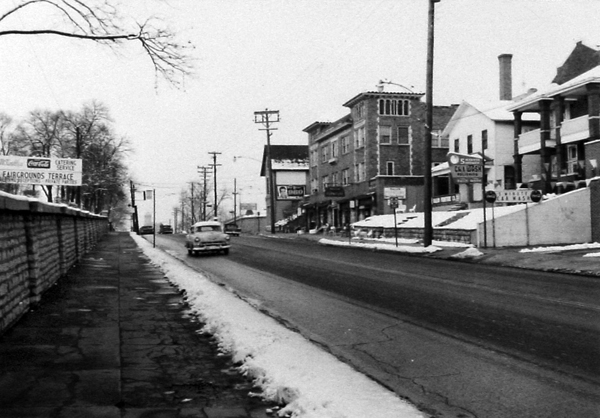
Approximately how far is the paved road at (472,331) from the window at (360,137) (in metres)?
36.4

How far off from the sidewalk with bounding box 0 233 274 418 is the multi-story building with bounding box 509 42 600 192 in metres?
24.9

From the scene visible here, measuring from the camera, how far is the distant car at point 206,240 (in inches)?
1092

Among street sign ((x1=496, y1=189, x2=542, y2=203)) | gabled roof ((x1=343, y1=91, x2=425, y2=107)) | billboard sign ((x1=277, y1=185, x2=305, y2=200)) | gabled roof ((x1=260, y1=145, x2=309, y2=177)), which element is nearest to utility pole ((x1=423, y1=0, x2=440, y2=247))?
street sign ((x1=496, y1=189, x2=542, y2=203))

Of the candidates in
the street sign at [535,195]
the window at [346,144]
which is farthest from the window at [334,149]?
the street sign at [535,195]

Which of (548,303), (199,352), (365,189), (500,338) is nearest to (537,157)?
(365,189)

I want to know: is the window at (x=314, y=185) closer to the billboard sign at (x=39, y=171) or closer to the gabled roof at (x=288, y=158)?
the gabled roof at (x=288, y=158)

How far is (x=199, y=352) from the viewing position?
6.77m

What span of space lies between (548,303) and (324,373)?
6.41 meters

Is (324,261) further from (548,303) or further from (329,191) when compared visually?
(329,191)

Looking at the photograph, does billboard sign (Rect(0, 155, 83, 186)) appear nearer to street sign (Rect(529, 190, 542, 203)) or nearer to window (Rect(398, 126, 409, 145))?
street sign (Rect(529, 190, 542, 203))

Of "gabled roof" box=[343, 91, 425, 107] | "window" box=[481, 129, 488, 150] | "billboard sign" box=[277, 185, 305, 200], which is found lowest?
"billboard sign" box=[277, 185, 305, 200]

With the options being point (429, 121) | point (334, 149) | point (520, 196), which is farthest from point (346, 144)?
point (520, 196)

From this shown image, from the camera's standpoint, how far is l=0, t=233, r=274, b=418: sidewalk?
4.70 meters

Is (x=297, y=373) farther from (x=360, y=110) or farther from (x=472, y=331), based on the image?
(x=360, y=110)
